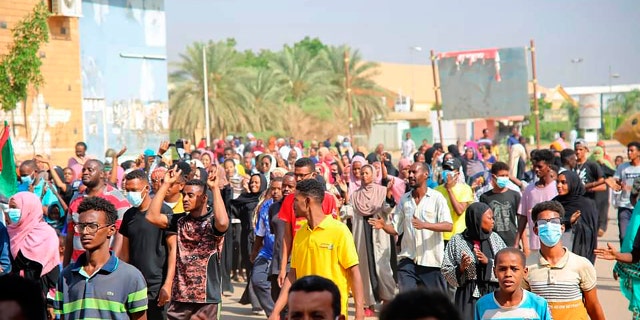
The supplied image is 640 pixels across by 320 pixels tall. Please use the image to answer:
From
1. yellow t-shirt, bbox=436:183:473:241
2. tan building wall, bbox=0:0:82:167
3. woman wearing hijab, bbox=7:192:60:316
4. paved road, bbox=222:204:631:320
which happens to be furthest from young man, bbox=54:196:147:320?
tan building wall, bbox=0:0:82:167

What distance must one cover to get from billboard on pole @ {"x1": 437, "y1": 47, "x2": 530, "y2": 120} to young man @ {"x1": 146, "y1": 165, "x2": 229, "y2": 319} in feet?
75.5

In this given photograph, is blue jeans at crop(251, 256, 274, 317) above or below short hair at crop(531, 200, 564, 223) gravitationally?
below

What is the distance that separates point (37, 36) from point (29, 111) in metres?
2.64

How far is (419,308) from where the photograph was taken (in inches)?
114

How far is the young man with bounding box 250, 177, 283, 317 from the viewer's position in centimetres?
1036

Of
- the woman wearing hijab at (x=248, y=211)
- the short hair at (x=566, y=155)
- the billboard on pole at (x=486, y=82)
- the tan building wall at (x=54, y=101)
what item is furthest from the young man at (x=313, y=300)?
the billboard on pole at (x=486, y=82)

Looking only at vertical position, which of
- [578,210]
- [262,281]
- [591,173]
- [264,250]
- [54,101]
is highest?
[54,101]

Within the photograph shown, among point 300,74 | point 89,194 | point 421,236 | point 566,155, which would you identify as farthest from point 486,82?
point 300,74

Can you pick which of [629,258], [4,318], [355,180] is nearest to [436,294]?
[4,318]

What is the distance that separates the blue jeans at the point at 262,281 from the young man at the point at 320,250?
3.69m

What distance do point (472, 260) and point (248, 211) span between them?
19.9 feet

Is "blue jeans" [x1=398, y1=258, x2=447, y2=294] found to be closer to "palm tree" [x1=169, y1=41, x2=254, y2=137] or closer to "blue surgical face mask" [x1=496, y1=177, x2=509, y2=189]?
"blue surgical face mask" [x1=496, y1=177, x2=509, y2=189]

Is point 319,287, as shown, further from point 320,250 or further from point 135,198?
point 135,198

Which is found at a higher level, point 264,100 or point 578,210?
point 264,100
